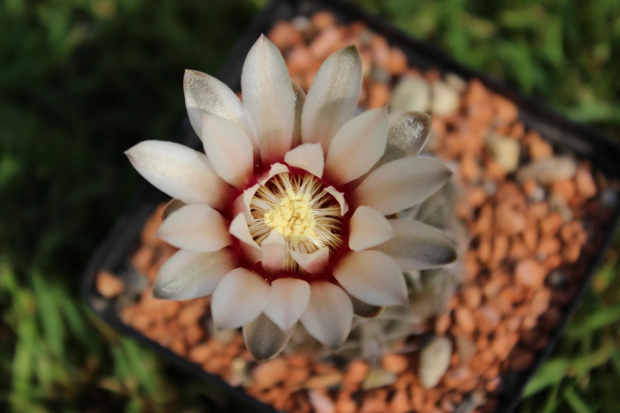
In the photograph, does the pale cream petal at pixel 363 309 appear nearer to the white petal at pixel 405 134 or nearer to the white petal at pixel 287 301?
the white petal at pixel 287 301

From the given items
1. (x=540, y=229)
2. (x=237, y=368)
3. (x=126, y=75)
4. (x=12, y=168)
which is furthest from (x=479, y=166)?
(x=12, y=168)

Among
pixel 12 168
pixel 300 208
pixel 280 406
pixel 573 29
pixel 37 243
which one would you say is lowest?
pixel 280 406

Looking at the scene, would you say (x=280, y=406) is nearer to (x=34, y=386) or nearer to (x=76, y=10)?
(x=34, y=386)

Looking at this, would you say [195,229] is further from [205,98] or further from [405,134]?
[405,134]

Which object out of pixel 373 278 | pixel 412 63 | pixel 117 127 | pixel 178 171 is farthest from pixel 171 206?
pixel 117 127

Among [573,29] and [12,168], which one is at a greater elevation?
[573,29]

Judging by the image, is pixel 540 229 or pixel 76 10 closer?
pixel 540 229

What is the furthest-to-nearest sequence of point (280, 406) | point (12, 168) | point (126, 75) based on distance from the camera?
point (126, 75) → point (12, 168) → point (280, 406)
